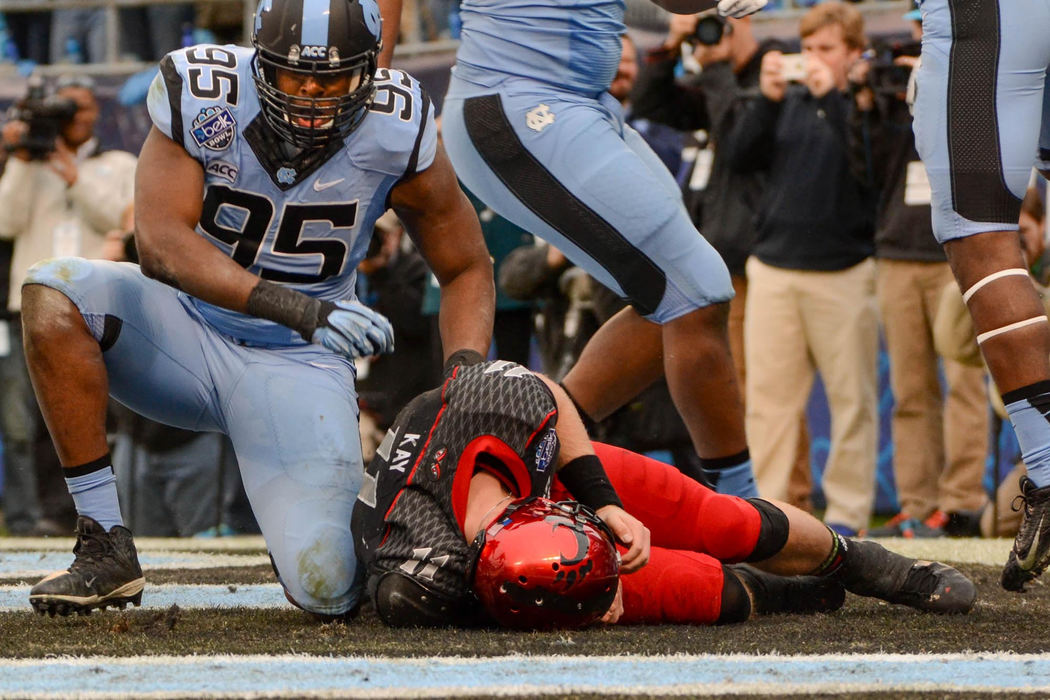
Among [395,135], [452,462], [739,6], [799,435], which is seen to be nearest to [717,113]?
[799,435]

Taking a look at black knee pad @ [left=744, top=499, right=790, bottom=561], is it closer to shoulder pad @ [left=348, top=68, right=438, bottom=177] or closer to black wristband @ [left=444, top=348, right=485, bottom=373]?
black wristband @ [left=444, top=348, right=485, bottom=373]

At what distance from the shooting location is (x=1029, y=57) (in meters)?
3.16

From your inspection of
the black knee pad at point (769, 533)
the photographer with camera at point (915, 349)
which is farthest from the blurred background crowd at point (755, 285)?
the black knee pad at point (769, 533)

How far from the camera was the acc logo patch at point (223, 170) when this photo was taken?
3361 mm

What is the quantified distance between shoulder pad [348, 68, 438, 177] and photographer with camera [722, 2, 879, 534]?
2.88 metres

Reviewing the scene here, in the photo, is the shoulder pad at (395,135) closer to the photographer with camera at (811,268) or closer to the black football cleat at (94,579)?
the black football cleat at (94,579)

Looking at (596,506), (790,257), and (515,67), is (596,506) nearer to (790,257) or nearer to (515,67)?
(515,67)

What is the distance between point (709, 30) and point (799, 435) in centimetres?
171

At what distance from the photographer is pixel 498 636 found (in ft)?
9.46

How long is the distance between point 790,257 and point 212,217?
321cm

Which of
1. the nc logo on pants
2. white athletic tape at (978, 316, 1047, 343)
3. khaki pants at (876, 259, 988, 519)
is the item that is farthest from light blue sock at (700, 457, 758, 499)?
khaki pants at (876, 259, 988, 519)

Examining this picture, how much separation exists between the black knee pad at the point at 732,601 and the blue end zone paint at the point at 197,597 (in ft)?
3.39

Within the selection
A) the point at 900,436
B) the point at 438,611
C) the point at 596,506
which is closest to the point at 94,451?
the point at 438,611

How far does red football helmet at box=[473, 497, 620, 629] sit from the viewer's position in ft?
9.03
